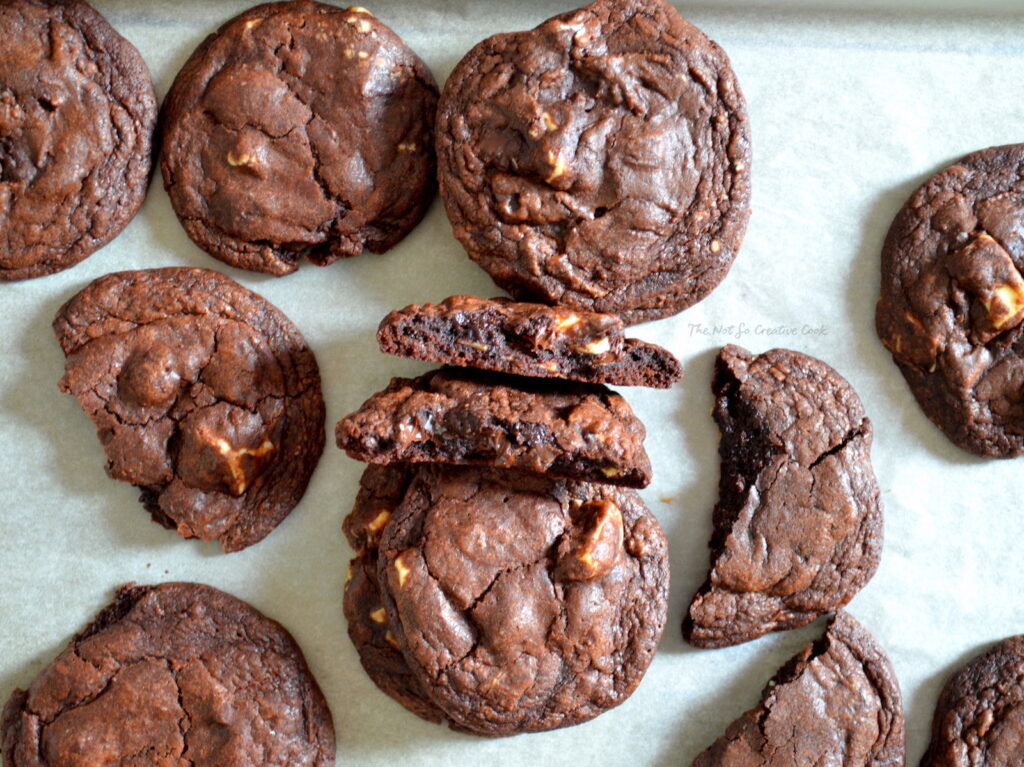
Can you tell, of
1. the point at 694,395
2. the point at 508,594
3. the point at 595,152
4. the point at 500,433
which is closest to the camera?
the point at 500,433

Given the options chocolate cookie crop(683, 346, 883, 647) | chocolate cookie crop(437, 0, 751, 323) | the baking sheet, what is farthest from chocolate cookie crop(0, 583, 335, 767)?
chocolate cookie crop(437, 0, 751, 323)

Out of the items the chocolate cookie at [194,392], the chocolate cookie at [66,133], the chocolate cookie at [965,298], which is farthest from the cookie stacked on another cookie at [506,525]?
the chocolate cookie at [66,133]

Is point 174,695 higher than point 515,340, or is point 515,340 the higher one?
point 515,340

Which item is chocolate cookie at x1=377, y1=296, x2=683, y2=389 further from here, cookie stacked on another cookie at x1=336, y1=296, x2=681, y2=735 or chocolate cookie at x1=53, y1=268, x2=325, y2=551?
chocolate cookie at x1=53, y1=268, x2=325, y2=551

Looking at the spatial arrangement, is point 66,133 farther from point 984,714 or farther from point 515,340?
point 984,714

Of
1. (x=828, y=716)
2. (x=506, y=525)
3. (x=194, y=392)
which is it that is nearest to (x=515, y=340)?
(x=506, y=525)

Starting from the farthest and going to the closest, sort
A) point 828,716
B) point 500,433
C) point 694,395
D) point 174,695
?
point 694,395 < point 828,716 < point 174,695 < point 500,433

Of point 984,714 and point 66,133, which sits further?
point 984,714
